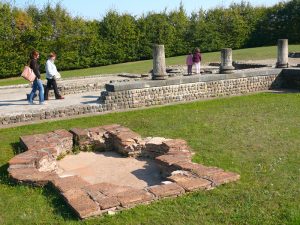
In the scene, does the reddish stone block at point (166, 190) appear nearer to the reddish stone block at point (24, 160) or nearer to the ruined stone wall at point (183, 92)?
the reddish stone block at point (24, 160)

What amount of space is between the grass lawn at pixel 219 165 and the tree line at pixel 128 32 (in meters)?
17.9

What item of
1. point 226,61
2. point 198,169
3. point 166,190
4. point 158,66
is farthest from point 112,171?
point 226,61

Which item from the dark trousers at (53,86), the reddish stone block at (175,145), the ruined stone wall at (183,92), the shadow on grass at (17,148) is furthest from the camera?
the dark trousers at (53,86)

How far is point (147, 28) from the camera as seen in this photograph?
102ft

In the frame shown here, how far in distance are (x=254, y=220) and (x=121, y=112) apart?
24.7 ft

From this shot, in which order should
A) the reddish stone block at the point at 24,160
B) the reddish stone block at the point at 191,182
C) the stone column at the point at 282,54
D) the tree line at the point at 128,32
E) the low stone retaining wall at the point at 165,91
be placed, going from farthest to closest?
the tree line at the point at 128,32 → the stone column at the point at 282,54 → the low stone retaining wall at the point at 165,91 → the reddish stone block at the point at 24,160 → the reddish stone block at the point at 191,182

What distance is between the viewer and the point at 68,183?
5.09m

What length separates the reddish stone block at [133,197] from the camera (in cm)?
448

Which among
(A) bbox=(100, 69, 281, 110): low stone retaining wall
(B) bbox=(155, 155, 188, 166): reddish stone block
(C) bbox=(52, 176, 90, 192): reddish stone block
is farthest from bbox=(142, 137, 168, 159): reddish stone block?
(A) bbox=(100, 69, 281, 110): low stone retaining wall

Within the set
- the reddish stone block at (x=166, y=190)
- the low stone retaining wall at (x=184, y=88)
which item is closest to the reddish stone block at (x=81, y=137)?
the reddish stone block at (x=166, y=190)

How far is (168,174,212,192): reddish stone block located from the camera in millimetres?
4852

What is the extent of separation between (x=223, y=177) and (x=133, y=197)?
122 cm

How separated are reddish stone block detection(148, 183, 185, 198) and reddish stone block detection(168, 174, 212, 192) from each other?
0.09 metres

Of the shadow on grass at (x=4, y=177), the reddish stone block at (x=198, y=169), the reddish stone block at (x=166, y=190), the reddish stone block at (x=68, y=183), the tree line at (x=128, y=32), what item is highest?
the tree line at (x=128, y=32)
